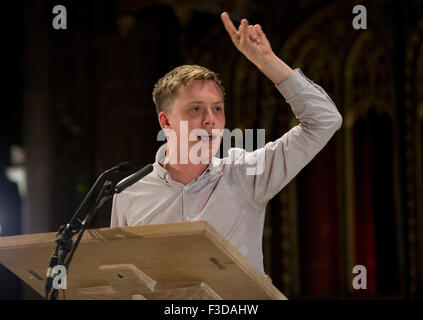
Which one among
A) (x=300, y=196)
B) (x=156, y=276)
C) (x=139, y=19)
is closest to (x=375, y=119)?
(x=300, y=196)

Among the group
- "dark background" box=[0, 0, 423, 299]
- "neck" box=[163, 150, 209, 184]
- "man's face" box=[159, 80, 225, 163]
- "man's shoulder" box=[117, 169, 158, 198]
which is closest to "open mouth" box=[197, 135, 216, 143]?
"man's face" box=[159, 80, 225, 163]

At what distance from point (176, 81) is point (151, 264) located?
85 centimetres

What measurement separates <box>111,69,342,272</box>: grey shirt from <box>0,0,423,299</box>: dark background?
9.39 feet

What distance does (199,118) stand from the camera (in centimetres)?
266

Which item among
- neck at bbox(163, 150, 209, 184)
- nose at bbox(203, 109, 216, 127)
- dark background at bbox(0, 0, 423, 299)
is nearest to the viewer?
nose at bbox(203, 109, 216, 127)

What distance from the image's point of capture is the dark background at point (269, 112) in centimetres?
546

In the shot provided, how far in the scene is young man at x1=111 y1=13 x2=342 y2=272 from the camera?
2541 mm

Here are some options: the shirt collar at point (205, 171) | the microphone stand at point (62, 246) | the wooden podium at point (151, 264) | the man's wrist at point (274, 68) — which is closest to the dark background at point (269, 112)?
the shirt collar at point (205, 171)

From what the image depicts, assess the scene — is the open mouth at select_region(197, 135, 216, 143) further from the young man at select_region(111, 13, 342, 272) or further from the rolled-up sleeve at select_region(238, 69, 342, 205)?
the rolled-up sleeve at select_region(238, 69, 342, 205)

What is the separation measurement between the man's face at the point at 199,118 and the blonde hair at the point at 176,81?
0.05 feet

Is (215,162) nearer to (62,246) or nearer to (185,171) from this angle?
(185,171)

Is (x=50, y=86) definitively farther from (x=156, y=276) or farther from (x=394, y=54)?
(x=156, y=276)

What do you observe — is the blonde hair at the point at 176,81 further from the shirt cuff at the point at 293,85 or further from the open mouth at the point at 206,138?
the shirt cuff at the point at 293,85

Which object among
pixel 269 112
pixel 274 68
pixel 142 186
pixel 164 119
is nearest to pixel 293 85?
pixel 274 68
